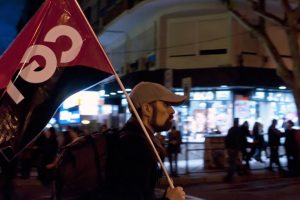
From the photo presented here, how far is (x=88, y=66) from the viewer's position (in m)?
3.44

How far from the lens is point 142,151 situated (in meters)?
3.00

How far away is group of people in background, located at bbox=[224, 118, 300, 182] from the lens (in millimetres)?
16406

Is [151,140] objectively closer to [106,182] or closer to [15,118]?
[106,182]

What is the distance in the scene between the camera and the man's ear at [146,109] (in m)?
3.32

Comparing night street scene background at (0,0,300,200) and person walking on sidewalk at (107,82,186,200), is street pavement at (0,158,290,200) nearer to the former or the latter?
night street scene background at (0,0,300,200)

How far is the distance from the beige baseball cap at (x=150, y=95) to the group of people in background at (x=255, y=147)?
43.2 ft

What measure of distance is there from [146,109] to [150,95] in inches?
3.4

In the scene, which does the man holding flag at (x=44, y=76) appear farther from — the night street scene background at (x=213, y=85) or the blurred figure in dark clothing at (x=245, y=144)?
the blurred figure in dark clothing at (x=245, y=144)

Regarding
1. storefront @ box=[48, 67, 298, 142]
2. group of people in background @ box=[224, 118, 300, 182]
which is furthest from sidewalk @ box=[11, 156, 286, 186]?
storefront @ box=[48, 67, 298, 142]

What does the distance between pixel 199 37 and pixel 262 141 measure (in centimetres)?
521

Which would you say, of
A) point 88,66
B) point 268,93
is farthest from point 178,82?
point 88,66

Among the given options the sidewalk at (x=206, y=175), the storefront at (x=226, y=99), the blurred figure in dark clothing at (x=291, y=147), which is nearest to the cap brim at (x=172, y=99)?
the sidewalk at (x=206, y=175)

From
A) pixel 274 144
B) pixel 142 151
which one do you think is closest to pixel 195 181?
pixel 274 144

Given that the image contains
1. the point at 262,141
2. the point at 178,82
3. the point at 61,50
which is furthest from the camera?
the point at 178,82
